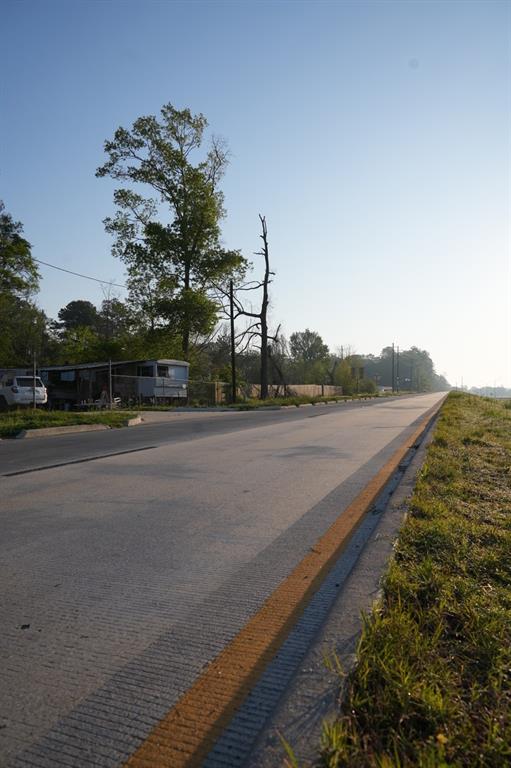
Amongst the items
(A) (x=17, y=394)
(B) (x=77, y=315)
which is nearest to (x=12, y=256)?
(A) (x=17, y=394)

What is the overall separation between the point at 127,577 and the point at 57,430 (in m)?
13.2

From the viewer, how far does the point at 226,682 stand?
8.54 feet

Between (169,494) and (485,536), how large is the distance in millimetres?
3695

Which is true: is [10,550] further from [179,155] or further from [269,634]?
[179,155]

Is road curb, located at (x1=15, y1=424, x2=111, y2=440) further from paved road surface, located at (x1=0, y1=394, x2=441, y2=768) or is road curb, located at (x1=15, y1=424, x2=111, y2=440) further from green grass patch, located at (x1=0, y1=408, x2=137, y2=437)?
paved road surface, located at (x1=0, y1=394, x2=441, y2=768)

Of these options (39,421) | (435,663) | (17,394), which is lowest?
(435,663)

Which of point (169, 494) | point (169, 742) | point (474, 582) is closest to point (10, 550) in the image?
point (169, 494)

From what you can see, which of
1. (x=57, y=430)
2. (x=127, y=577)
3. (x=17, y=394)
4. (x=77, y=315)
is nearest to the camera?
(x=127, y=577)

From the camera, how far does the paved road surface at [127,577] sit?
2406 mm

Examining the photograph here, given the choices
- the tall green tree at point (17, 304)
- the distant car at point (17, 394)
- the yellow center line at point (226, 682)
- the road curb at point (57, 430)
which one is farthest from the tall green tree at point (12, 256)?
the yellow center line at point (226, 682)

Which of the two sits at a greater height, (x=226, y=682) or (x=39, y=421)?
(x=39, y=421)

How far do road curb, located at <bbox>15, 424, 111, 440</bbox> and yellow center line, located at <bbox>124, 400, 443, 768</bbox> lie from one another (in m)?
12.3

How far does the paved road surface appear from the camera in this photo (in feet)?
7.89

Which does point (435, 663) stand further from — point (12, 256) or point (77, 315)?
point (77, 315)
